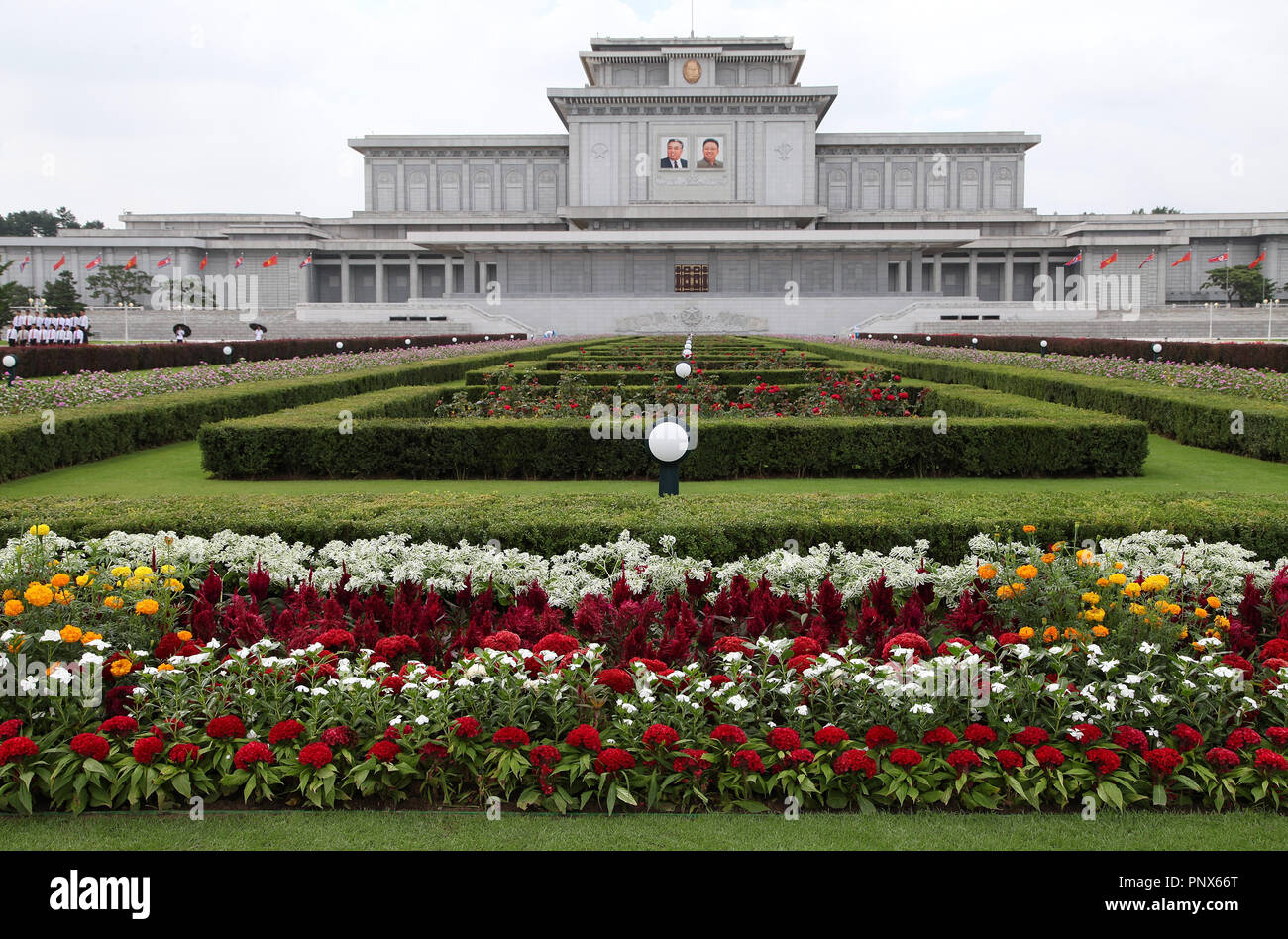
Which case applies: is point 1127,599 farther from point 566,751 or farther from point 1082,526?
point 566,751

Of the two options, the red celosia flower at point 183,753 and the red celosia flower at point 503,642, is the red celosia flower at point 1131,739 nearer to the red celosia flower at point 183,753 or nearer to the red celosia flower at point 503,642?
the red celosia flower at point 503,642

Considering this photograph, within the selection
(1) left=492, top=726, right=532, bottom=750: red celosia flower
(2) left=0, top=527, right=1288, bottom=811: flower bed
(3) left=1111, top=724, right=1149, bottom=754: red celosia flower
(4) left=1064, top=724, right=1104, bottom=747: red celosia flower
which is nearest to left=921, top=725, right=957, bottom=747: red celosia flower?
(2) left=0, top=527, right=1288, bottom=811: flower bed

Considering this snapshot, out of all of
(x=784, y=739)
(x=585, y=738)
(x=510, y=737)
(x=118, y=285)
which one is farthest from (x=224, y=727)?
(x=118, y=285)

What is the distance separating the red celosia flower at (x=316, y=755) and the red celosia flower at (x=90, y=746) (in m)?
0.64

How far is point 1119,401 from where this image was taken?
41.3 feet

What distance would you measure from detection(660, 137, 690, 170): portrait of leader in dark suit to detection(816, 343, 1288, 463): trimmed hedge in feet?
127

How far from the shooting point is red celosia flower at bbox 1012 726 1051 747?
3305mm

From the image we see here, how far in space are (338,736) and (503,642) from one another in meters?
0.75

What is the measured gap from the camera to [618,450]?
9453mm

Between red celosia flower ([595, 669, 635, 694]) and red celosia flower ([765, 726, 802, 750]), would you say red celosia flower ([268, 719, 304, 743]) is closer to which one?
red celosia flower ([595, 669, 635, 694])

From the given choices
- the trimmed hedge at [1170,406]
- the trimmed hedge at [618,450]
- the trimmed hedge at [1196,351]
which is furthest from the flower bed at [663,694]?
the trimmed hedge at [1196,351]

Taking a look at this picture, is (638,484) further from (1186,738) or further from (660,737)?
(1186,738)

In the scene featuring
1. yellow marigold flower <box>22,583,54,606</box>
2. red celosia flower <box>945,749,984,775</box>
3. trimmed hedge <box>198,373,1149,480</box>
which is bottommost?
Result: red celosia flower <box>945,749,984,775</box>

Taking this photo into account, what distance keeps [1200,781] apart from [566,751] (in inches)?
80.9
